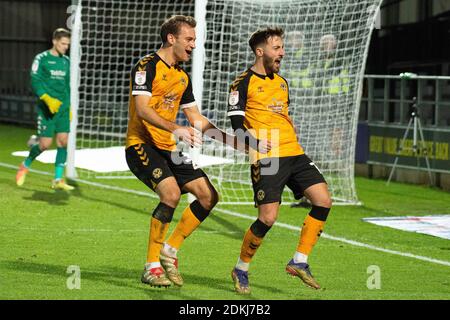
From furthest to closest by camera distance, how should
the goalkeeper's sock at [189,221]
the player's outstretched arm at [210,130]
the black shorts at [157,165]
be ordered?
the goalkeeper's sock at [189,221] < the black shorts at [157,165] < the player's outstretched arm at [210,130]

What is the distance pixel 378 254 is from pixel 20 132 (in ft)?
59.3

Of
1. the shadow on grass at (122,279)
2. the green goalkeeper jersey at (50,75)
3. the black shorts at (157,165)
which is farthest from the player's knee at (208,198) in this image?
the green goalkeeper jersey at (50,75)

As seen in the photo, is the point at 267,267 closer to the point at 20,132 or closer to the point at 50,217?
the point at 50,217

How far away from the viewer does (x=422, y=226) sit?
1234cm

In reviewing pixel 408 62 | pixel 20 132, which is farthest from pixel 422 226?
pixel 20 132

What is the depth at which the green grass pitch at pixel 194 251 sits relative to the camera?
8.02 metres

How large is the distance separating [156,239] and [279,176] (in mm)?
1023

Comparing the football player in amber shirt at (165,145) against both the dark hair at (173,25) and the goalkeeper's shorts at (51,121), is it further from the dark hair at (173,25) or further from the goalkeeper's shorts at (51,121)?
the goalkeeper's shorts at (51,121)

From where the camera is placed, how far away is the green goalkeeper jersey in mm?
14492

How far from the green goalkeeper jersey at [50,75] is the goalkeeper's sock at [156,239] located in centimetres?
665

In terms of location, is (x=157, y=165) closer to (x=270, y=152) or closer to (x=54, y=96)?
(x=270, y=152)

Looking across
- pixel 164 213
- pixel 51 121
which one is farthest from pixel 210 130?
pixel 51 121
